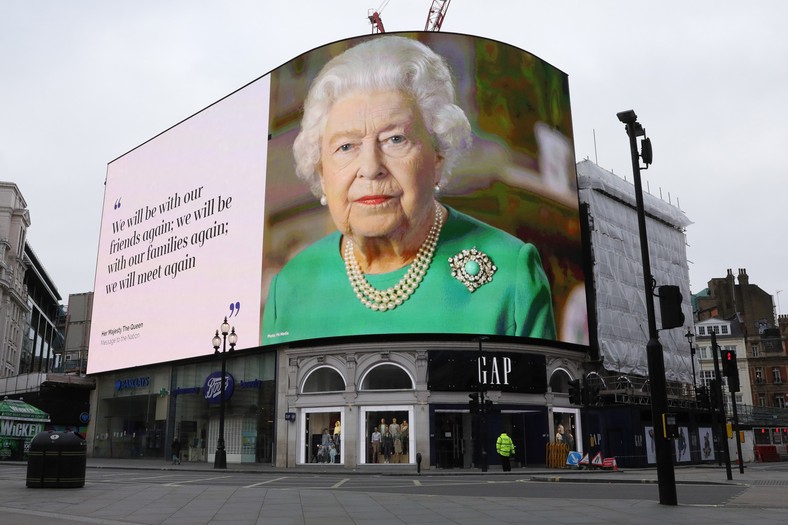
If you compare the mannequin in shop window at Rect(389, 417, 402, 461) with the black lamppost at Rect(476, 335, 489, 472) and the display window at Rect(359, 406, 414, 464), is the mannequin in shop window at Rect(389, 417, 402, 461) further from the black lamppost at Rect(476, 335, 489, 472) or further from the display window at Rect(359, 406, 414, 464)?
the black lamppost at Rect(476, 335, 489, 472)

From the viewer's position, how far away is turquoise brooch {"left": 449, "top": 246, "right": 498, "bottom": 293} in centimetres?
4081

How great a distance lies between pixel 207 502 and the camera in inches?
617

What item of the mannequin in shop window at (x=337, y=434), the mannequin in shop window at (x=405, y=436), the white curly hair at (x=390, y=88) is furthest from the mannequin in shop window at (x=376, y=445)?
the white curly hair at (x=390, y=88)

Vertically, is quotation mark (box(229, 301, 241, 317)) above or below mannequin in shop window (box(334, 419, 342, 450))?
above

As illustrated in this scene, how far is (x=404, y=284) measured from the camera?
40.9m

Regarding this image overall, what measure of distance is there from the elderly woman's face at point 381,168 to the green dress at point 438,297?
1874 mm

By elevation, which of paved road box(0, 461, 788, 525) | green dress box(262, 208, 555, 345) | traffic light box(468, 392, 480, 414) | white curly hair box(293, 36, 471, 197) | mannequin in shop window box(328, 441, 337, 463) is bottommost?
paved road box(0, 461, 788, 525)

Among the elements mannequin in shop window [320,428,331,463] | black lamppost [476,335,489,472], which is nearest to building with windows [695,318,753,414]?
black lamppost [476,335,489,472]

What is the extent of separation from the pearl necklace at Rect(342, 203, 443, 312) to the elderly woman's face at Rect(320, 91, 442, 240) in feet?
2.67

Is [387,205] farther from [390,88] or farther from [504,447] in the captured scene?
[504,447]

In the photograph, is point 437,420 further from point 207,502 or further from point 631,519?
point 631,519

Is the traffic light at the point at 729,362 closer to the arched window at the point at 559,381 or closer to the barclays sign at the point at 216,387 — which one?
the arched window at the point at 559,381

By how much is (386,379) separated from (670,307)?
1097 inches

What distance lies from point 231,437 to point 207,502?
32992 mm
